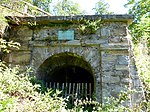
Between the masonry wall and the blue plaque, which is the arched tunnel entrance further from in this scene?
the blue plaque

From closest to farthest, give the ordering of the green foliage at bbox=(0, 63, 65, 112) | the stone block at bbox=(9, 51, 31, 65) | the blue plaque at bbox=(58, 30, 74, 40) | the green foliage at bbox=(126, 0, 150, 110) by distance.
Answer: the green foliage at bbox=(0, 63, 65, 112)
the blue plaque at bbox=(58, 30, 74, 40)
the stone block at bbox=(9, 51, 31, 65)
the green foliage at bbox=(126, 0, 150, 110)

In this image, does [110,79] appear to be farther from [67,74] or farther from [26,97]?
[67,74]

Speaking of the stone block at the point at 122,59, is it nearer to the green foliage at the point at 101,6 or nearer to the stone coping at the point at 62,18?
the stone coping at the point at 62,18

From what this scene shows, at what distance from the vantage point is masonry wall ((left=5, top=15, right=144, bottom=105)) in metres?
5.43

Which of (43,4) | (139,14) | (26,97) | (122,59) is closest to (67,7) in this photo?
(43,4)

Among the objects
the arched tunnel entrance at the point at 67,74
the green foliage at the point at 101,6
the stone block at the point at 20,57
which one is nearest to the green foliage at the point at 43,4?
the green foliage at the point at 101,6

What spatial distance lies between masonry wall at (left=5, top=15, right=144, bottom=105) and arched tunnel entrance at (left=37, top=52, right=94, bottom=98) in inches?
10.2

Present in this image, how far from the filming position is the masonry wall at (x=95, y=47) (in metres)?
5.43

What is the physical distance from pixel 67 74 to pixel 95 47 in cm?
192

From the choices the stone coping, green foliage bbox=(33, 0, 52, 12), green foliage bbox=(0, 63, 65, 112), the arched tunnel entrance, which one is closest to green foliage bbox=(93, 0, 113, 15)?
green foliage bbox=(33, 0, 52, 12)

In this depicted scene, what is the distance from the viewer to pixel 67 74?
7297 mm

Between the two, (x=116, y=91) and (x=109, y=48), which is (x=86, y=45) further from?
(x=116, y=91)

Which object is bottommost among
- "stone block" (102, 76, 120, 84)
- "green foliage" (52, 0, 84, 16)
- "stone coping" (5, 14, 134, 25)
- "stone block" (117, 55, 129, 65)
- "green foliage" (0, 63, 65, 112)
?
"green foliage" (0, 63, 65, 112)

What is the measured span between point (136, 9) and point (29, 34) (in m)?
7.54
